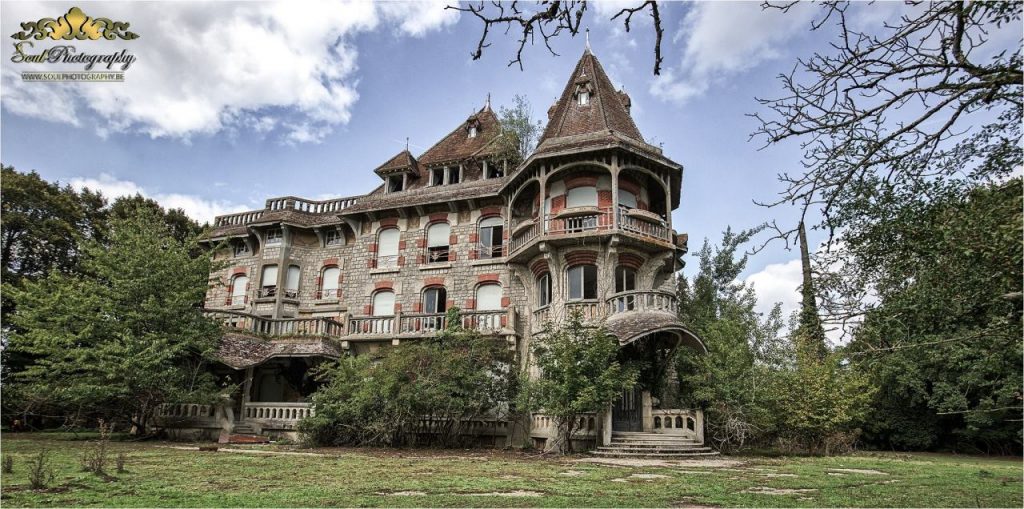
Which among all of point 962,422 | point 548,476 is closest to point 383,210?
point 548,476

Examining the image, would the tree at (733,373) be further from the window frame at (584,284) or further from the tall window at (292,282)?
the tall window at (292,282)

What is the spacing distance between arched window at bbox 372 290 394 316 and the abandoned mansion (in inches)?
2.2

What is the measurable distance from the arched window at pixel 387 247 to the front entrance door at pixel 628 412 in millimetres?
10493

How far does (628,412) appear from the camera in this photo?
19391mm

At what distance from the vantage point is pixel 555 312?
20.0 meters

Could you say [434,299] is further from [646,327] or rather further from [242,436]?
[646,327]

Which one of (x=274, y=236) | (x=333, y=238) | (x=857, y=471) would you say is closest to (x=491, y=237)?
(x=333, y=238)

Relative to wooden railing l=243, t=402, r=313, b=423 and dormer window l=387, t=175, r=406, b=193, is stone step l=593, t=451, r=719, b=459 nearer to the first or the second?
wooden railing l=243, t=402, r=313, b=423

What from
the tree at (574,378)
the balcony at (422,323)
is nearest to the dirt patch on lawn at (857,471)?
the tree at (574,378)

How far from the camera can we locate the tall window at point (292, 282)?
2594cm

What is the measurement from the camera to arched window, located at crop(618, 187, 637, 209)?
20.9 meters

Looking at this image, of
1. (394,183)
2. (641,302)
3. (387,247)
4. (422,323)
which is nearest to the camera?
(641,302)

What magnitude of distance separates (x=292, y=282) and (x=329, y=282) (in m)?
1.66

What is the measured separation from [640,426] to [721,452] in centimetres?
274
